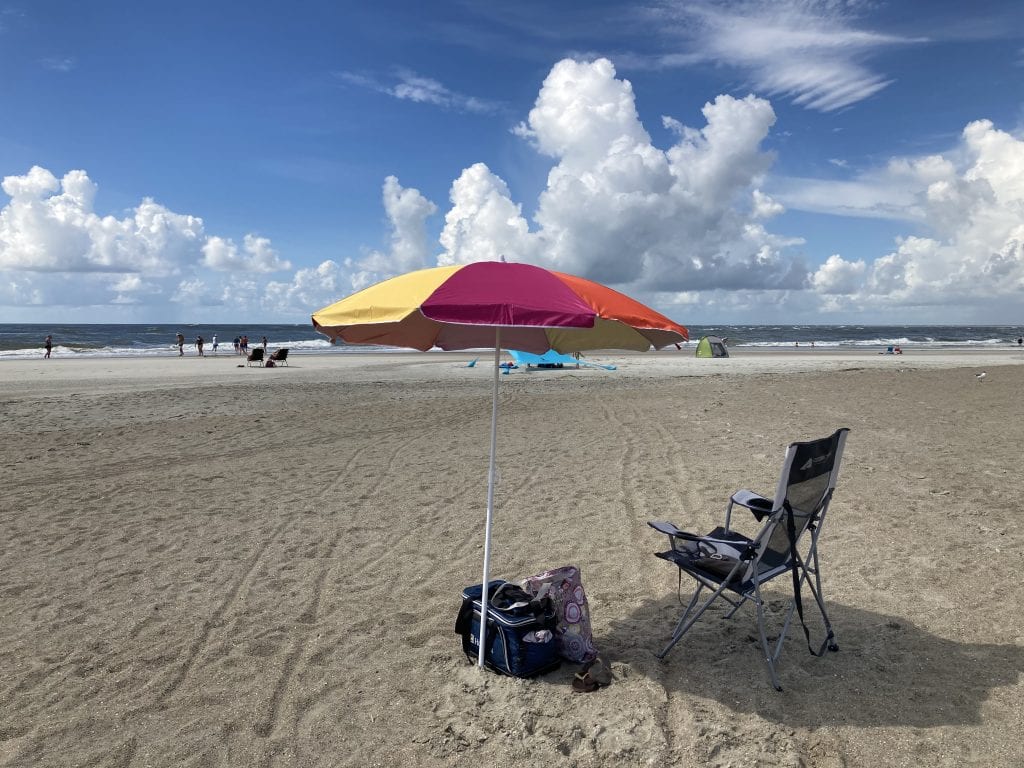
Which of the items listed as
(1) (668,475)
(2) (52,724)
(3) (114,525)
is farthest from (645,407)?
(2) (52,724)

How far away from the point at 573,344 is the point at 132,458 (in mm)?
6935

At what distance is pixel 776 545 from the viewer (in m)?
3.74

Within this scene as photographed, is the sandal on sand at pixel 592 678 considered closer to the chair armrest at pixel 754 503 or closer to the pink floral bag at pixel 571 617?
the pink floral bag at pixel 571 617

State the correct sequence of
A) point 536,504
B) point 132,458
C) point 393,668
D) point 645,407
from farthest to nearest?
point 645,407 → point 132,458 → point 536,504 → point 393,668

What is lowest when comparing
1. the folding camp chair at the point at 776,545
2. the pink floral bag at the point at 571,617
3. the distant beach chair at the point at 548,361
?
the pink floral bag at the point at 571,617

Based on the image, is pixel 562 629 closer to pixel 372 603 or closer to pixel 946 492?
pixel 372 603

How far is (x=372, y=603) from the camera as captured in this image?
448 cm

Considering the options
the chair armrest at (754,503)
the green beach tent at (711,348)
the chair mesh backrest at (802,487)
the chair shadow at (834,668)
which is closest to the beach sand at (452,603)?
the chair shadow at (834,668)

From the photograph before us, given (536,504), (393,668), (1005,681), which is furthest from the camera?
(536,504)

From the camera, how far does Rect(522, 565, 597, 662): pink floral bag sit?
3678 millimetres

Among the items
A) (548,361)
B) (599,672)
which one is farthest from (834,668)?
(548,361)

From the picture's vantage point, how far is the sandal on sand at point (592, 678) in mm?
3453

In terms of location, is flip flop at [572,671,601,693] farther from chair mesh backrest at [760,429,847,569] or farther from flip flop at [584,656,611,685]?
chair mesh backrest at [760,429,847,569]

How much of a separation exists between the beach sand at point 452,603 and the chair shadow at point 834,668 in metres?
0.02
